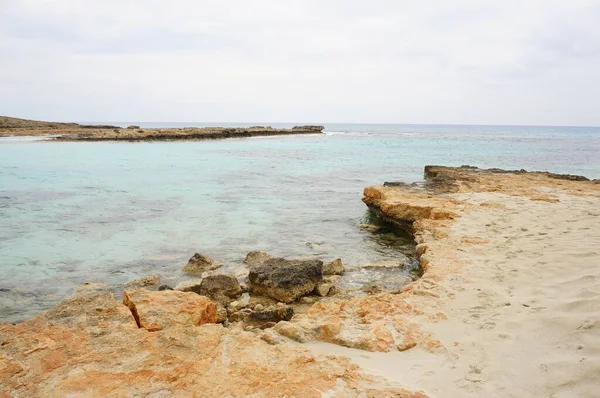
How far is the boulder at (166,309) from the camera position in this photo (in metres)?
3.99

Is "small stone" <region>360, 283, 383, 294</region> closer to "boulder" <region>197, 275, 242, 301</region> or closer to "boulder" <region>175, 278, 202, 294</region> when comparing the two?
"boulder" <region>197, 275, 242, 301</region>

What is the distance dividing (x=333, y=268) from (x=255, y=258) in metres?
1.65

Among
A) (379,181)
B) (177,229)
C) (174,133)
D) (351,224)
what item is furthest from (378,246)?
(174,133)

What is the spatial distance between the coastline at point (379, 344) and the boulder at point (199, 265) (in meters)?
2.95

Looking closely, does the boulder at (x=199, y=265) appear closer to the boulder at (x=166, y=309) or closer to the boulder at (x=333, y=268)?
the boulder at (x=333, y=268)

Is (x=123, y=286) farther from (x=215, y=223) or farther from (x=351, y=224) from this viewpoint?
(x=351, y=224)

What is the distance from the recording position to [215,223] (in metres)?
11.1

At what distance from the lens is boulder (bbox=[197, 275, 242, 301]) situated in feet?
20.6

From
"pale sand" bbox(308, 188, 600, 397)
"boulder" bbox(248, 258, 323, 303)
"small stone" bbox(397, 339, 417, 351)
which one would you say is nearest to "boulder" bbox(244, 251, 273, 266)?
"boulder" bbox(248, 258, 323, 303)

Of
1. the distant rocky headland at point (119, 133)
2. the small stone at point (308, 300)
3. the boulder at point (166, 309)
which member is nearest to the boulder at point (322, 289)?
the small stone at point (308, 300)

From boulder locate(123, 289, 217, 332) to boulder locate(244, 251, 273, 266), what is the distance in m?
3.17

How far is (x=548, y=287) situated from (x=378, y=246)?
15.4 feet

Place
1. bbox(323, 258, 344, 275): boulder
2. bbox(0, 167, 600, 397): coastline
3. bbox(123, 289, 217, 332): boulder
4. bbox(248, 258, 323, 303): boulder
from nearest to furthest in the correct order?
bbox(0, 167, 600, 397): coastline
bbox(123, 289, 217, 332): boulder
bbox(248, 258, 323, 303): boulder
bbox(323, 258, 344, 275): boulder

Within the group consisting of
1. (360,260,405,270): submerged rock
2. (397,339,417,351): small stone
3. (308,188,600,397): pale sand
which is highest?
(308,188,600,397): pale sand
